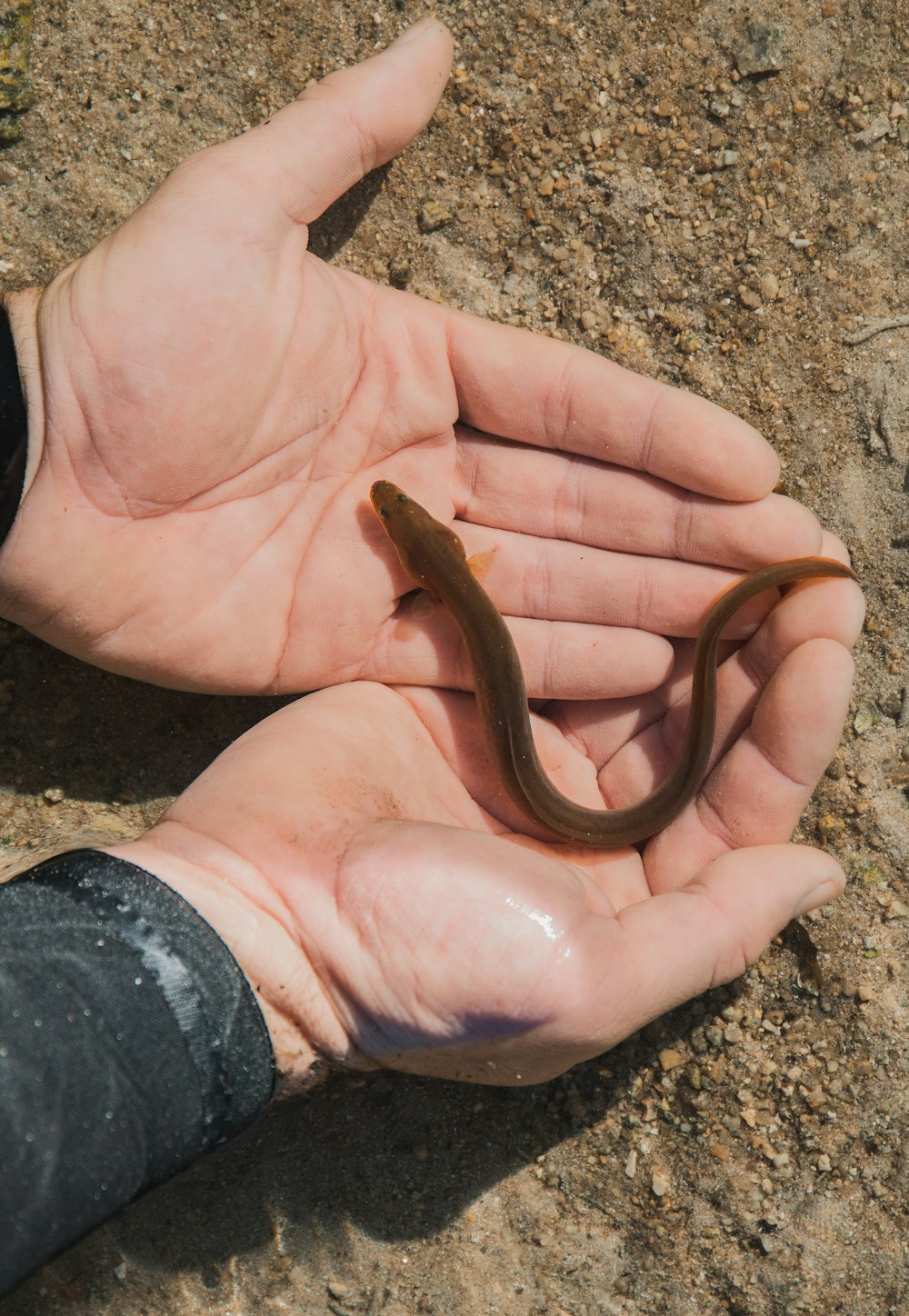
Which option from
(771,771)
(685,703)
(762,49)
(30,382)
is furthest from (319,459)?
(762,49)

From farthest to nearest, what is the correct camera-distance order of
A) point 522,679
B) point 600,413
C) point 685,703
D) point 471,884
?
point 685,703 → point 522,679 → point 600,413 → point 471,884

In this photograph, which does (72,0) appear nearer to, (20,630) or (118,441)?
(118,441)

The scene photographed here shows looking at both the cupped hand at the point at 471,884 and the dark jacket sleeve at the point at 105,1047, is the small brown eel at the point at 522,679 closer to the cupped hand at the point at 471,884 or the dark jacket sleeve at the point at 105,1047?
the cupped hand at the point at 471,884

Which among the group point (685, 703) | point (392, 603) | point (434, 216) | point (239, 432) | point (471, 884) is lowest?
point (685, 703)

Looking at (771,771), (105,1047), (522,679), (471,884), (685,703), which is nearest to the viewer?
(105,1047)

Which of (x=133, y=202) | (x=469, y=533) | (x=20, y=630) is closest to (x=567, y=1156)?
(x=469, y=533)

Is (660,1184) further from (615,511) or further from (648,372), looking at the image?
(648,372)

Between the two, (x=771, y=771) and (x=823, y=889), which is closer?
(x=823, y=889)
